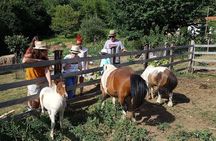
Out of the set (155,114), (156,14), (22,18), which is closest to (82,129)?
(155,114)

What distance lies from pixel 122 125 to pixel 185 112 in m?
1.98

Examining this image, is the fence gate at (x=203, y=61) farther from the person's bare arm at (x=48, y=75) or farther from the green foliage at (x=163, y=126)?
the person's bare arm at (x=48, y=75)

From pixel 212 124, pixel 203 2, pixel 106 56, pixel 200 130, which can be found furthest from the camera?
pixel 203 2

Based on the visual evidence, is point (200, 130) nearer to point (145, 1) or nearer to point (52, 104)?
point (52, 104)

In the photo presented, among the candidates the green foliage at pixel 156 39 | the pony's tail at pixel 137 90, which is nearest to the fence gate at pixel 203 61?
the green foliage at pixel 156 39

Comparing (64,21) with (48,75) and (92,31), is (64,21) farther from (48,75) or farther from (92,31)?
(48,75)

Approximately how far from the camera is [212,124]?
22.9 ft

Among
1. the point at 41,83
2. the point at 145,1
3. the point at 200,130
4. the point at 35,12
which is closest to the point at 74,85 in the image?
the point at 41,83

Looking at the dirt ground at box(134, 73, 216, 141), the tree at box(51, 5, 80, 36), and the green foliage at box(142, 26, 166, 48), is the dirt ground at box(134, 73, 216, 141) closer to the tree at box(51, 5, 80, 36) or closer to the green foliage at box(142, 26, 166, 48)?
the green foliage at box(142, 26, 166, 48)

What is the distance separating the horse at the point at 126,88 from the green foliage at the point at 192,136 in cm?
86

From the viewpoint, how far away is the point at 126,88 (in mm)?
6289

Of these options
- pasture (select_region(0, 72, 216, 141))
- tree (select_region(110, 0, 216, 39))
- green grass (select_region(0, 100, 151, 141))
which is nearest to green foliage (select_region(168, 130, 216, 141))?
pasture (select_region(0, 72, 216, 141))

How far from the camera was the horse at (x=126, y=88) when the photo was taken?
6.15 metres

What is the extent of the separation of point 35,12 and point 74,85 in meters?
55.5
